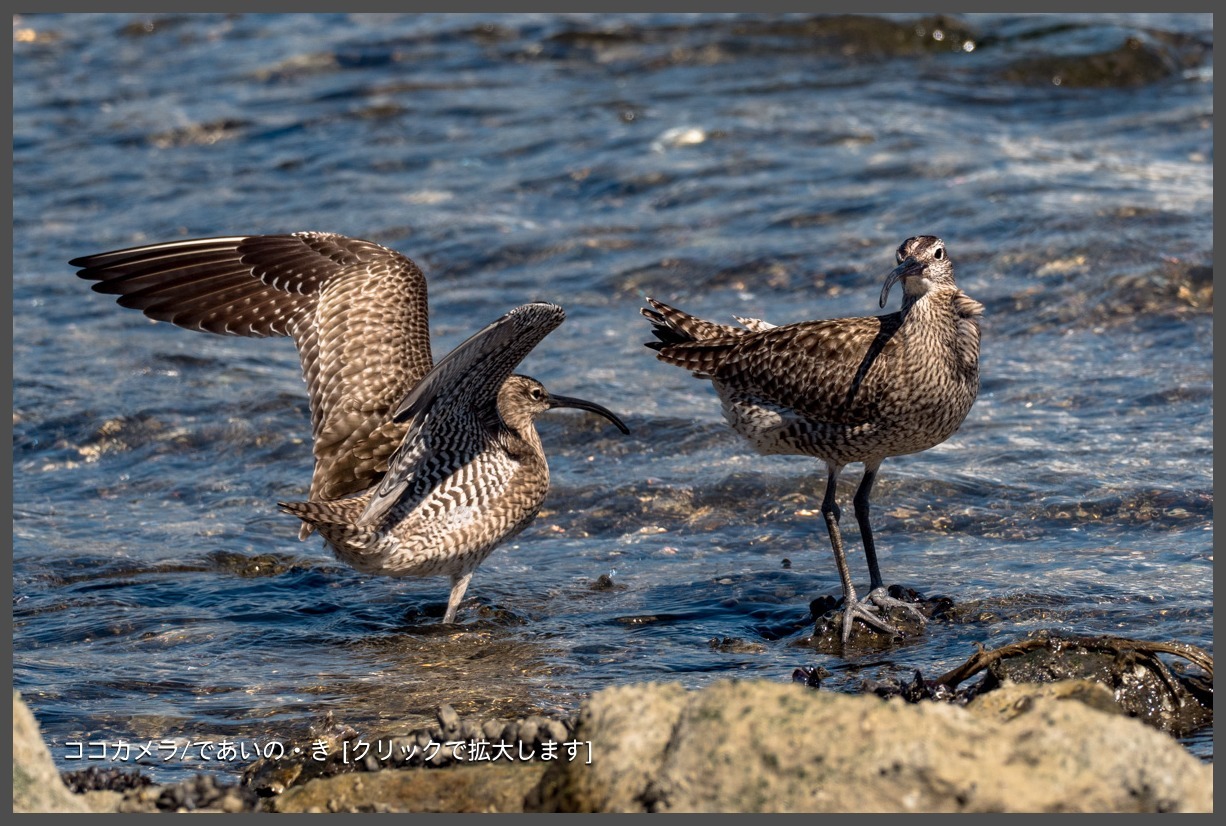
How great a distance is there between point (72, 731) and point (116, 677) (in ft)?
1.76

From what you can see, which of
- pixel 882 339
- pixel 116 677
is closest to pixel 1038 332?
pixel 882 339

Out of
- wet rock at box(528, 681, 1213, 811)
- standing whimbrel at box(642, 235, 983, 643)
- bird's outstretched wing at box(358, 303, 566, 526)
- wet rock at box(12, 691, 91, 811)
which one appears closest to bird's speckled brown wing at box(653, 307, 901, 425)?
standing whimbrel at box(642, 235, 983, 643)

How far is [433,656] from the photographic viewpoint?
636 centimetres

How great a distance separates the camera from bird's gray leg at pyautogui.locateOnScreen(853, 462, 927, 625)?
6.37 m

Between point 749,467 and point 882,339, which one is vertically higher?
point 882,339

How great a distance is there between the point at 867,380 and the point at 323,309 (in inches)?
97.7

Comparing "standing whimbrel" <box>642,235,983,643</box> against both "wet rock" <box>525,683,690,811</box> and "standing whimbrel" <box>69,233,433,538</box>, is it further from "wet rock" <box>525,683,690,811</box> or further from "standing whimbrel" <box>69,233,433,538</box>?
"wet rock" <box>525,683,690,811</box>

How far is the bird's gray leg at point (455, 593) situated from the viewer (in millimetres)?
6797

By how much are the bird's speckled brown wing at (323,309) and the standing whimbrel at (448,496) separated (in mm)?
283

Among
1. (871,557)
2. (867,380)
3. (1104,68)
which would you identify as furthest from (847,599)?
(1104,68)

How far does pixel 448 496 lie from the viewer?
6.64 m

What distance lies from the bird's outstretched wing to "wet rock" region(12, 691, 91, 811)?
2.05 m

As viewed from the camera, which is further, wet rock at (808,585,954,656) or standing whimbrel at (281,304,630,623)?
standing whimbrel at (281,304,630,623)

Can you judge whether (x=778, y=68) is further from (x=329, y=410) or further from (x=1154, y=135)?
(x=329, y=410)
